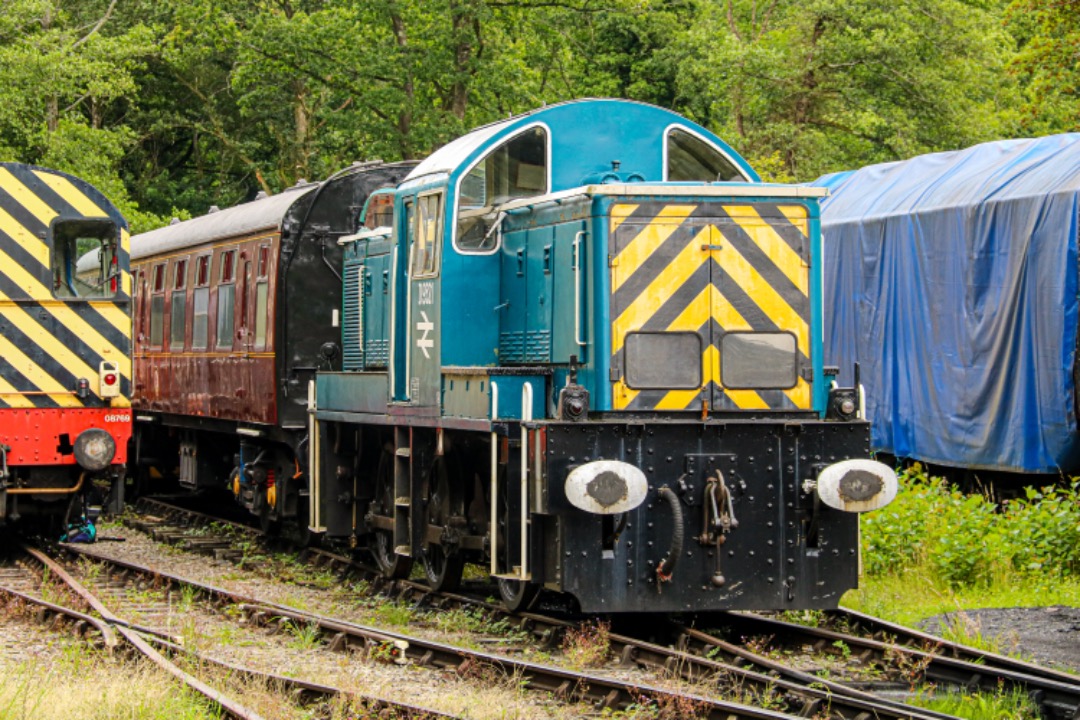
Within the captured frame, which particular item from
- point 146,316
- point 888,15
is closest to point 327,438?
point 146,316

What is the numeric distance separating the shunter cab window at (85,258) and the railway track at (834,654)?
4911mm

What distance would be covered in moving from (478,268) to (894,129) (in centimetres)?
2106

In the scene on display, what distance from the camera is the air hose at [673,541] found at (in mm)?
8570

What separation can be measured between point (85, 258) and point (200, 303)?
3.39m

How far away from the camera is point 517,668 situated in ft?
26.2

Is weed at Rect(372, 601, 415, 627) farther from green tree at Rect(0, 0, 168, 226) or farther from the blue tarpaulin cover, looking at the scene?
green tree at Rect(0, 0, 168, 226)

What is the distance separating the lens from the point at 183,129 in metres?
39.1

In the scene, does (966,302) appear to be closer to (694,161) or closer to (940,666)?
(694,161)

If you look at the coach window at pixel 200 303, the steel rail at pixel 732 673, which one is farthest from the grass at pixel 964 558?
Result: the coach window at pixel 200 303

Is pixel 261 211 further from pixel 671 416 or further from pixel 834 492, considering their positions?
pixel 834 492

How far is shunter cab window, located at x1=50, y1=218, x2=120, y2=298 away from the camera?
12.8 metres

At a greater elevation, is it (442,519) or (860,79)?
(860,79)

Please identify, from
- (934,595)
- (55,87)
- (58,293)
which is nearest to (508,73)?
(55,87)

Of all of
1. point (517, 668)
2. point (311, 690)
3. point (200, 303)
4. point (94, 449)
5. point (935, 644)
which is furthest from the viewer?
point (200, 303)
